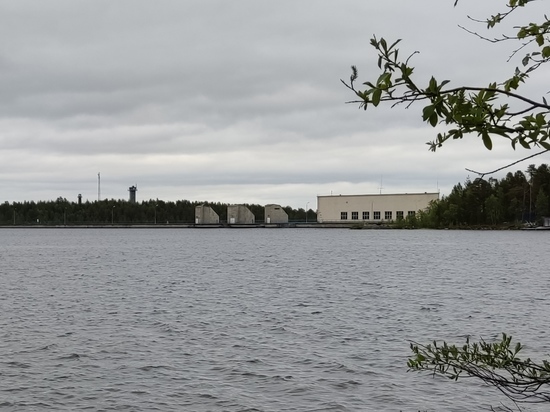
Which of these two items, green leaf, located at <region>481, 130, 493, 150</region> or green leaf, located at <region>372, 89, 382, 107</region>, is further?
green leaf, located at <region>372, 89, 382, 107</region>

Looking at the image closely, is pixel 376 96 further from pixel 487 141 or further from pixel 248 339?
pixel 248 339

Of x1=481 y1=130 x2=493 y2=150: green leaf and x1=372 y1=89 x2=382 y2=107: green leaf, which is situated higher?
x1=372 y1=89 x2=382 y2=107: green leaf

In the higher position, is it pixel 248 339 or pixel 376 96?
pixel 376 96

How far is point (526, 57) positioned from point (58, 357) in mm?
20996

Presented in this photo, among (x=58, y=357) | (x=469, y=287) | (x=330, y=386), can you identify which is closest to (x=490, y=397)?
(x=330, y=386)

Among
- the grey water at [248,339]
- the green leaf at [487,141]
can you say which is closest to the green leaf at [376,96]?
the green leaf at [487,141]

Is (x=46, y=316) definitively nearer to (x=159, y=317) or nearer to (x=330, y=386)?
(x=159, y=317)

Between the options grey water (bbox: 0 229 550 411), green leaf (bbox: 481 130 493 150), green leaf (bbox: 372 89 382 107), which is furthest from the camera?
grey water (bbox: 0 229 550 411)

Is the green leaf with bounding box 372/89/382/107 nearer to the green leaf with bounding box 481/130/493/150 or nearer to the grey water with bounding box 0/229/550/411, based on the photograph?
the green leaf with bounding box 481/130/493/150

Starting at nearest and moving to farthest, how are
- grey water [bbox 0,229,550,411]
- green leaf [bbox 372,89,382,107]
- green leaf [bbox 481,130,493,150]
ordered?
green leaf [bbox 481,130,493,150] → green leaf [bbox 372,89,382,107] → grey water [bbox 0,229,550,411]

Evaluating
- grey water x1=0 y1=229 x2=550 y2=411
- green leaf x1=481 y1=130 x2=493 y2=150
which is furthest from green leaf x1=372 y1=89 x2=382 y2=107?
grey water x1=0 y1=229 x2=550 y2=411

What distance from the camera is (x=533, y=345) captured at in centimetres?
2542

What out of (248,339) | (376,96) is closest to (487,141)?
(376,96)

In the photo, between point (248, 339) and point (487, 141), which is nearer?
point (487, 141)
